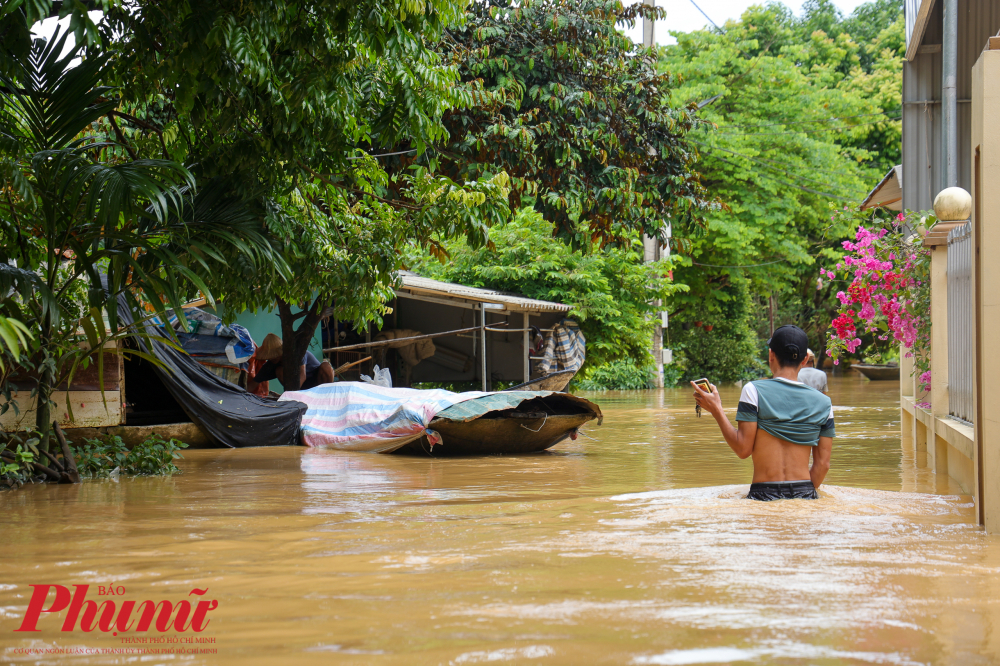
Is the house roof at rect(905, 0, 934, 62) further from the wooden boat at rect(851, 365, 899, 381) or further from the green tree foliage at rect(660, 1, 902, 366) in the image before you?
the wooden boat at rect(851, 365, 899, 381)

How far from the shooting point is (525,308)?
16109mm

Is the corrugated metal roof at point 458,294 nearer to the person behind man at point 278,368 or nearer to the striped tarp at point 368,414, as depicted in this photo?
the person behind man at point 278,368

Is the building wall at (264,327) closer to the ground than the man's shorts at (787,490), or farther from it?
farther from it

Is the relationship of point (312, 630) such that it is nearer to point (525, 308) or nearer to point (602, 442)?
point (602, 442)

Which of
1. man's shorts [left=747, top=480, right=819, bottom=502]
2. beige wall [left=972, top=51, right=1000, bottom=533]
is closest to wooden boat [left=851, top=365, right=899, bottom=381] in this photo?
man's shorts [left=747, top=480, right=819, bottom=502]

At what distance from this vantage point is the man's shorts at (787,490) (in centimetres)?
518

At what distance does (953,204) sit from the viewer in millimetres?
5910

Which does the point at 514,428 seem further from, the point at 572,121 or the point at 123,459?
the point at 123,459

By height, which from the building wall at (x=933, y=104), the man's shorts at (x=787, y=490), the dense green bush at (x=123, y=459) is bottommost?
the dense green bush at (x=123, y=459)

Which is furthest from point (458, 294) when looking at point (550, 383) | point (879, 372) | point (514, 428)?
point (879, 372)

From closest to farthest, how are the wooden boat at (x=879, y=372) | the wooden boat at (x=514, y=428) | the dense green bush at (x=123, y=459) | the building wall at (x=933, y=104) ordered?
the dense green bush at (x=123, y=459)
the wooden boat at (x=514, y=428)
the building wall at (x=933, y=104)
the wooden boat at (x=879, y=372)

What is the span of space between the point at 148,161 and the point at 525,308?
10689mm

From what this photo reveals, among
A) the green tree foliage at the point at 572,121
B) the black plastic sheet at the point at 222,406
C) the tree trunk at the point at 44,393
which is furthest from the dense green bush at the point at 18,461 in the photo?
the green tree foliage at the point at 572,121

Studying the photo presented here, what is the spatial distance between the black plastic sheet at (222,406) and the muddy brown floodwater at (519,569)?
2.75m
